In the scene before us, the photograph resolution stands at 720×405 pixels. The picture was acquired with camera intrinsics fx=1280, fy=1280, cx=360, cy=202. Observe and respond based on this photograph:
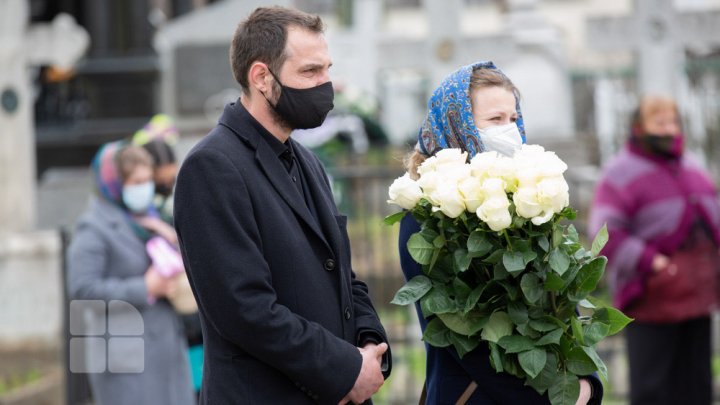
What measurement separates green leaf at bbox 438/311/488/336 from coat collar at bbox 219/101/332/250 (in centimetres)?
40

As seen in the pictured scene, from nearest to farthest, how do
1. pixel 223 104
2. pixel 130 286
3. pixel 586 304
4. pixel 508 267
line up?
pixel 508 267
pixel 586 304
pixel 130 286
pixel 223 104

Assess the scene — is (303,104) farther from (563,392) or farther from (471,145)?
(563,392)

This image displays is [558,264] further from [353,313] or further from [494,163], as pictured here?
[353,313]

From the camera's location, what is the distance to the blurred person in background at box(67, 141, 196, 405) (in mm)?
5859

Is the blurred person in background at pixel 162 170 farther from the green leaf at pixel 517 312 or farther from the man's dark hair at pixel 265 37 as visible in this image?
the green leaf at pixel 517 312

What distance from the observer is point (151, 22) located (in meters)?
17.8

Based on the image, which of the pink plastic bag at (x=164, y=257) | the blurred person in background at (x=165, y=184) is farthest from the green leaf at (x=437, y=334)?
the blurred person in background at (x=165, y=184)

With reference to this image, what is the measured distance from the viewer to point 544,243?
3.49m

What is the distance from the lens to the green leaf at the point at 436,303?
3.54 m

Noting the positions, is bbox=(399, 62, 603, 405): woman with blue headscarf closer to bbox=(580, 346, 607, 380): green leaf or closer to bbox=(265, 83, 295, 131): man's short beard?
bbox=(580, 346, 607, 380): green leaf

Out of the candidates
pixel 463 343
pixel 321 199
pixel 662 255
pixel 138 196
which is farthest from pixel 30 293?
pixel 463 343

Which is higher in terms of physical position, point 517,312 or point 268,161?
point 268,161

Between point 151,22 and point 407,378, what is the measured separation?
1033 centimetres

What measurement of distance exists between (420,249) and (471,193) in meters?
0.22
